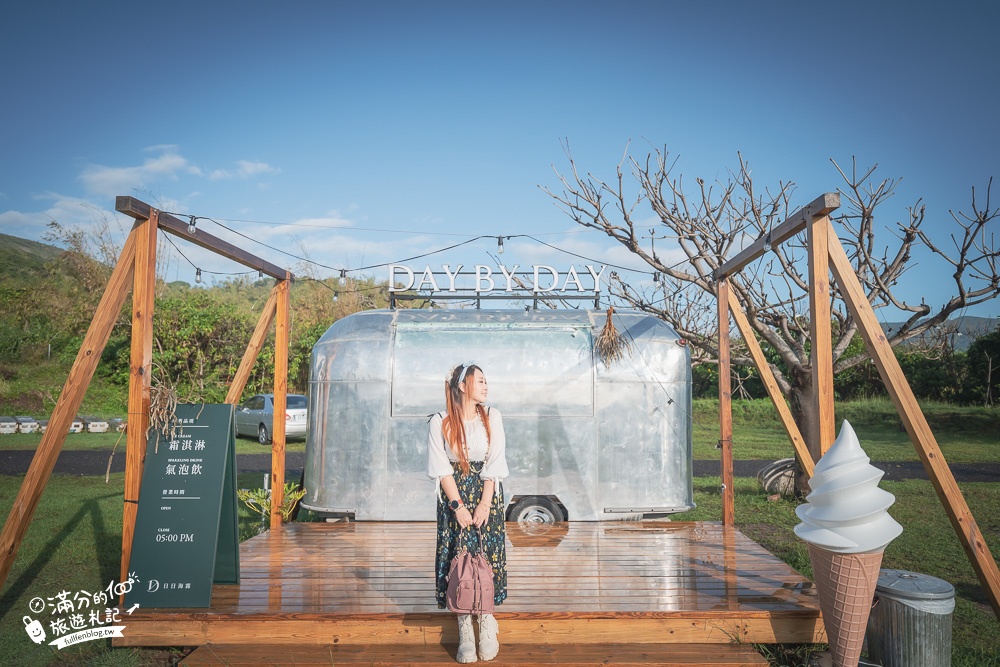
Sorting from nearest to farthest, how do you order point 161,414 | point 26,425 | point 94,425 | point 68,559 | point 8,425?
point 161,414
point 68,559
point 8,425
point 26,425
point 94,425

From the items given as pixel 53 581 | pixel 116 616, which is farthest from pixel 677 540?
pixel 53 581

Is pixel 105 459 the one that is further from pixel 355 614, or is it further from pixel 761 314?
pixel 761 314

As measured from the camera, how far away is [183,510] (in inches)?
196

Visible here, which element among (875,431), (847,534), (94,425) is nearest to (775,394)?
(847,534)

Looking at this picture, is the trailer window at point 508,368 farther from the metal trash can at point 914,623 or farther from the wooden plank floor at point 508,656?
the metal trash can at point 914,623

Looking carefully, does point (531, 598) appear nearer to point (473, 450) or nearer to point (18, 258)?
point (473, 450)

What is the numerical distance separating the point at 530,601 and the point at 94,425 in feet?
58.2

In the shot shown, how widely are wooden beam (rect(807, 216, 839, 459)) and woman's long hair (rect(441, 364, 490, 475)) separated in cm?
267

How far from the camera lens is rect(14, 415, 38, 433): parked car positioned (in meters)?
17.7

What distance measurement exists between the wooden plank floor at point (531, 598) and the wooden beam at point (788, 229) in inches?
112

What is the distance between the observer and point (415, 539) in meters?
6.95

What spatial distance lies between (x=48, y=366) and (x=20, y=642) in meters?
21.3

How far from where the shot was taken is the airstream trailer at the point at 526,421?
759cm

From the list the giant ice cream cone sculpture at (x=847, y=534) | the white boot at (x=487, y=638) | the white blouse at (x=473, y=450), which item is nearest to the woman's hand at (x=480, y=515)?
the white blouse at (x=473, y=450)
